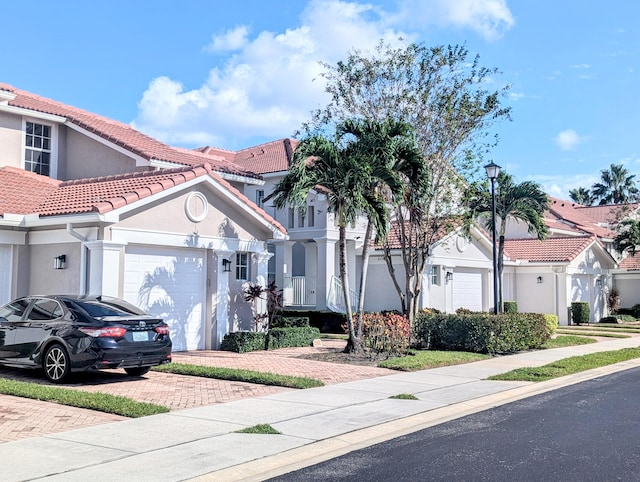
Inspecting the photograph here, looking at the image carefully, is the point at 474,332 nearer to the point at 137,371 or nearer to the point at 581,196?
the point at 137,371

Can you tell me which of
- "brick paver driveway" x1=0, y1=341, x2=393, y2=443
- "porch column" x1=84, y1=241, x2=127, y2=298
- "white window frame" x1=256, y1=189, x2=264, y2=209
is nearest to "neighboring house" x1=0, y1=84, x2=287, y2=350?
"porch column" x1=84, y1=241, x2=127, y2=298

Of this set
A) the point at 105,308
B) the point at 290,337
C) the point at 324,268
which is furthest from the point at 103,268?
the point at 324,268

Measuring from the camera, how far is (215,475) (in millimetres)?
6738

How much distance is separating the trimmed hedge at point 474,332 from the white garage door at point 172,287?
6069mm

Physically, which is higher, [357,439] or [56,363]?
[56,363]

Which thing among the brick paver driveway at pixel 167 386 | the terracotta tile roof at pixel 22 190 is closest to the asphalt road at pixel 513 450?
the brick paver driveway at pixel 167 386

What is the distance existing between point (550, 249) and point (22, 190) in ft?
84.8

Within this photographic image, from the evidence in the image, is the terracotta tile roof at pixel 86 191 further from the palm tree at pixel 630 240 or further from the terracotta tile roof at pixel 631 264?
the terracotta tile roof at pixel 631 264

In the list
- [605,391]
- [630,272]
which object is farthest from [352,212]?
[630,272]

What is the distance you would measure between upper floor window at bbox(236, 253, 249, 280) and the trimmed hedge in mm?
4895

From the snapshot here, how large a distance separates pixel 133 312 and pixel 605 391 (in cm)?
874

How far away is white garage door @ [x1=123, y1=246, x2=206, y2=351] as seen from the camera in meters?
16.0

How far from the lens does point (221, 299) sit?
18.0 metres

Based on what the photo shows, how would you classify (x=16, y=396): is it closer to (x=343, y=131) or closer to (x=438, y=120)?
(x=343, y=131)
